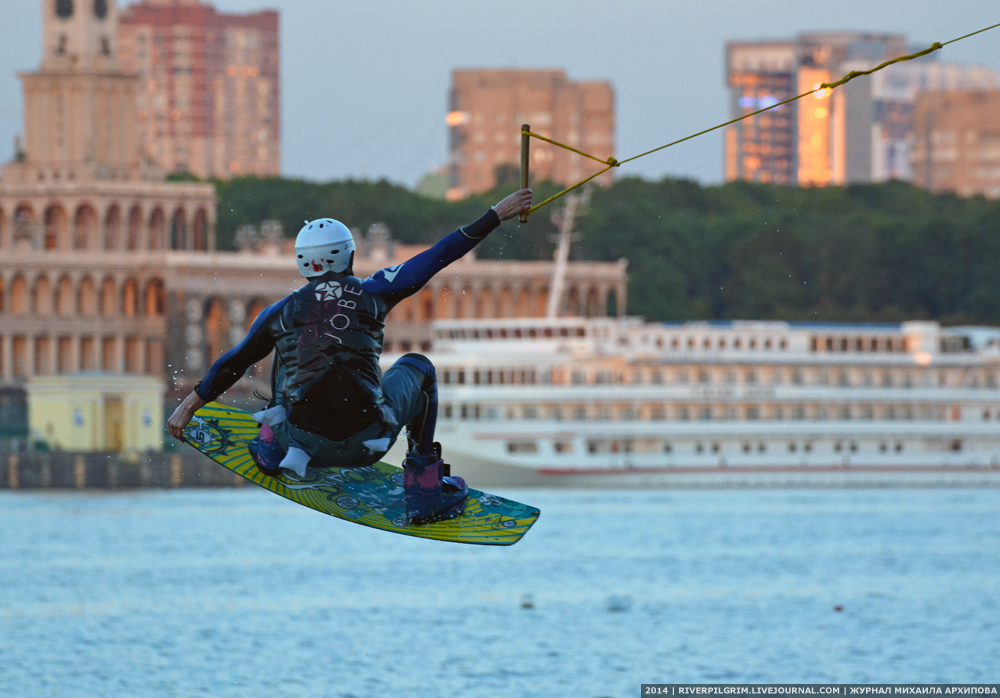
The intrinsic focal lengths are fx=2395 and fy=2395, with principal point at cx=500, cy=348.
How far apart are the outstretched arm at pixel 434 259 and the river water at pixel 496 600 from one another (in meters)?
27.6

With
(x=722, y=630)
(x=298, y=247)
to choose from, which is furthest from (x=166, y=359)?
(x=298, y=247)

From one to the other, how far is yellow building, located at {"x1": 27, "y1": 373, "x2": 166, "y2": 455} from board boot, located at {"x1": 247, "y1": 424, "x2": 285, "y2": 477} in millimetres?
78983

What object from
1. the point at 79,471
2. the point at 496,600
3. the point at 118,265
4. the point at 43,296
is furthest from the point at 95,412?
the point at 43,296

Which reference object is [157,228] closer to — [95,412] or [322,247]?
[95,412]

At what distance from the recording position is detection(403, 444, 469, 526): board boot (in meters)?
16.2

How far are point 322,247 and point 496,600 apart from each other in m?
44.9

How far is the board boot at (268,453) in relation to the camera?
51.7 feet

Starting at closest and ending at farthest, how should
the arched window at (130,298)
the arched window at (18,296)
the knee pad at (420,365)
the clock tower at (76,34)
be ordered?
the knee pad at (420,365) → the arched window at (18,296) → the arched window at (130,298) → the clock tower at (76,34)

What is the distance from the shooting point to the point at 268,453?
622 inches

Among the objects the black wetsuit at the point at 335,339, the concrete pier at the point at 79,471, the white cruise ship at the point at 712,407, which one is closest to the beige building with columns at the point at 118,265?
the white cruise ship at the point at 712,407

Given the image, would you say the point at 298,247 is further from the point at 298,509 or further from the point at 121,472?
the point at 298,509

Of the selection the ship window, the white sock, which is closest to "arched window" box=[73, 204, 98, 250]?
the ship window

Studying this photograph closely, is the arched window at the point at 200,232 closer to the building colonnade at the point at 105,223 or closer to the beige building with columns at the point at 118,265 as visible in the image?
the building colonnade at the point at 105,223

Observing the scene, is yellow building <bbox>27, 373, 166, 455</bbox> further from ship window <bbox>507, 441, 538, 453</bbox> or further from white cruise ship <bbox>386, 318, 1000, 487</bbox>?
ship window <bbox>507, 441, 538, 453</bbox>
